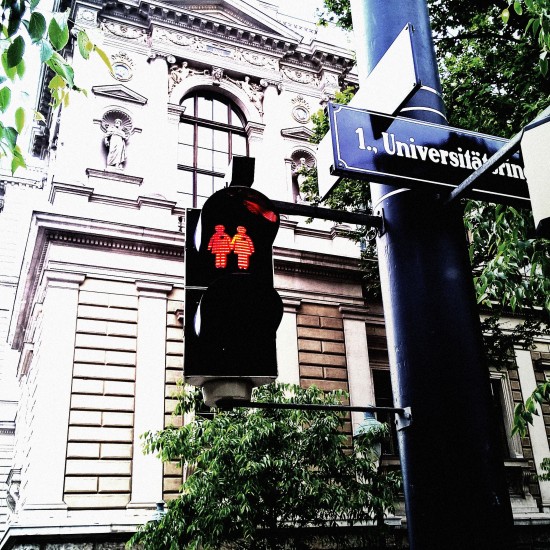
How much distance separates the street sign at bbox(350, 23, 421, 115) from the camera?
290cm

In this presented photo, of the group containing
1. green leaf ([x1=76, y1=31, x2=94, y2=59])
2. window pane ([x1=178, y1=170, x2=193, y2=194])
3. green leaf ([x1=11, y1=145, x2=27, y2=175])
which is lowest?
green leaf ([x1=11, y1=145, x2=27, y2=175])

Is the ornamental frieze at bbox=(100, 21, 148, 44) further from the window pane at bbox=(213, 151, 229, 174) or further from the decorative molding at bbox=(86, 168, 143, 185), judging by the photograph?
the decorative molding at bbox=(86, 168, 143, 185)

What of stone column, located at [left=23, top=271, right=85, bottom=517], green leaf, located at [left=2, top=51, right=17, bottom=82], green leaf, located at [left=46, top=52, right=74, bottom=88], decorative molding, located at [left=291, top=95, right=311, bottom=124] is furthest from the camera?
decorative molding, located at [left=291, top=95, right=311, bottom=124]

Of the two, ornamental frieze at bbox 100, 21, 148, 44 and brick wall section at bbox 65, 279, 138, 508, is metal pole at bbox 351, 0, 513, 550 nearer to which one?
brick wall section at bbox 65, 279, 138, 508

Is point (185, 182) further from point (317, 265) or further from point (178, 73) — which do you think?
point (317, 265)

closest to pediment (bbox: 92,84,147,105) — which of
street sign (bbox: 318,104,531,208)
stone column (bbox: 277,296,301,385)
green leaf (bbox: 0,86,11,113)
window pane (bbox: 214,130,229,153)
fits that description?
window pane (bbox: 214,130,229,153)

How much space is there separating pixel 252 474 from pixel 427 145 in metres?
7.14

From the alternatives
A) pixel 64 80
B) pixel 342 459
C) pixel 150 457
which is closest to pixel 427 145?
pixel 64 80

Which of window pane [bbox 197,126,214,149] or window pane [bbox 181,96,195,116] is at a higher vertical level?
window pane [bbox 181,96,195,116]

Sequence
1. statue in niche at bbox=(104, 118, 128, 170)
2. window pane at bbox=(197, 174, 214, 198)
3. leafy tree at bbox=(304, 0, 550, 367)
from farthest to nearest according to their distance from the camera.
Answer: window pane at bbox=(197, 174, 214, 198) < statue in niche at bbox=(104, 118, 128, 170) < leafy tree at bbox=(304, 0, 550, 367)

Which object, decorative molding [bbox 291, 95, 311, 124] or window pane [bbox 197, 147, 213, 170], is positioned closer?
window pane [bbox 197, 147, 213, 170]

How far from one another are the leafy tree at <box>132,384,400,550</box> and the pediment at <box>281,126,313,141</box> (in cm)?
986

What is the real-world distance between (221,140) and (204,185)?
1.75 meters

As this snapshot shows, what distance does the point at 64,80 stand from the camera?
15.3 ft
